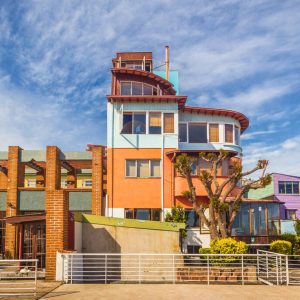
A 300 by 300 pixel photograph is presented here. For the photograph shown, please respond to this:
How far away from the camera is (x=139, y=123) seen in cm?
2984

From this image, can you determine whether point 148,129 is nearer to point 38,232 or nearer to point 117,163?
point 117,163

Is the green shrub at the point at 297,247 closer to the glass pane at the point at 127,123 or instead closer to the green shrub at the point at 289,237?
the green shrub at the point at 289,237

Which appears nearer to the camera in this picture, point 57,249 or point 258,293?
point 258,293

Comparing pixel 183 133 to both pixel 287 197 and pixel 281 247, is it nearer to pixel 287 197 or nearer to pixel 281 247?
pixel 281 247

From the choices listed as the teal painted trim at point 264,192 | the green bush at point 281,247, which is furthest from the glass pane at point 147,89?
the teal painted trim at point 264,192

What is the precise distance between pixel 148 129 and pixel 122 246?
11.0 m

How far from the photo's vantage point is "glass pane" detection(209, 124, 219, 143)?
103 feet

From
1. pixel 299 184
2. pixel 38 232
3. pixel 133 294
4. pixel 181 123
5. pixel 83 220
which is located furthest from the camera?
pixel 299 184

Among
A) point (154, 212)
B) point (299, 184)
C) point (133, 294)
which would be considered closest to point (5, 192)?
point (154, 212)

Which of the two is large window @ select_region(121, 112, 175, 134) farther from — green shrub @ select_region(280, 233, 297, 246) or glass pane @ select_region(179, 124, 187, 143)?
green shrub @ select_region(280, 233, 297, 246)

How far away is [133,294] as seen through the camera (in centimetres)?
1323

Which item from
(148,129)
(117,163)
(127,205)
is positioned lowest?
(127,205)

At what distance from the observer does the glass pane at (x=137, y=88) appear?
31.6m

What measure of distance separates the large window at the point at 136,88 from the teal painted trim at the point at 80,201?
8404 mm
